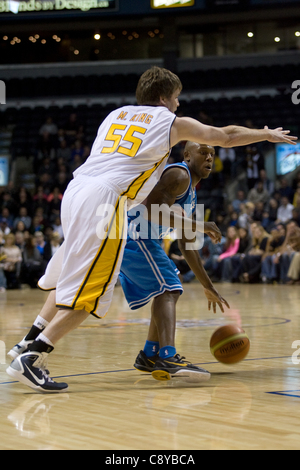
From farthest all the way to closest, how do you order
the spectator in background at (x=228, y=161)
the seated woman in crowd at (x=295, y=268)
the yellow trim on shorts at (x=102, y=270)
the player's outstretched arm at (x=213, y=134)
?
the spectator in background at (x=228, y=161) → the seated woman in crowd at (x=295, y=268) → the player's outstretched arm at (x=213, y=134) → the yellow trim on shorts at (x=102, y=270)

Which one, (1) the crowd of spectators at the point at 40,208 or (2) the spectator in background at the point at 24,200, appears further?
(2) the spectator in background at the point at 24,200

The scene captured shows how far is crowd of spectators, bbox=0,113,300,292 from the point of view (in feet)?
44.1

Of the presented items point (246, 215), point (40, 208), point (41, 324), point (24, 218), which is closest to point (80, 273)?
point (41, 324)

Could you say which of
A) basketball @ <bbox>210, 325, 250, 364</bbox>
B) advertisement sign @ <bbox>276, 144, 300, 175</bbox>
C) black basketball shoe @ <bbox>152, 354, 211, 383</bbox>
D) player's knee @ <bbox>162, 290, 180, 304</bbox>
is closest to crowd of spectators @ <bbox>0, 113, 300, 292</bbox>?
advertisement sign @ <bbox>276, 144, 300, 175</bbox>

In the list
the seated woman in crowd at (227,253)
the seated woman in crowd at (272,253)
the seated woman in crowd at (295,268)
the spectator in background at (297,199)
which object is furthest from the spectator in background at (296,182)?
the seated woman in crowd at (295,268)

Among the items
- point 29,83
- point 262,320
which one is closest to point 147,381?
point 262,320

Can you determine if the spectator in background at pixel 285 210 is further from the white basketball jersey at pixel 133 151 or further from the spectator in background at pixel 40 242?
the white basketball jersey at pixel 133 151

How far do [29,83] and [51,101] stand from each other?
100cm

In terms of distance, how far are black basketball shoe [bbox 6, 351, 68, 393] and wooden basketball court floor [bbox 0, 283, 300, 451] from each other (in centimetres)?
6

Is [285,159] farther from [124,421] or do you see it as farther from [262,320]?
[124,421]

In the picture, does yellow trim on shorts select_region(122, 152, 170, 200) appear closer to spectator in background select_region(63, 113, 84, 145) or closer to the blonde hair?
the blonde hair

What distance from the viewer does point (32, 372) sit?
10.9ft

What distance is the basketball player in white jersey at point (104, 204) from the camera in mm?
3301

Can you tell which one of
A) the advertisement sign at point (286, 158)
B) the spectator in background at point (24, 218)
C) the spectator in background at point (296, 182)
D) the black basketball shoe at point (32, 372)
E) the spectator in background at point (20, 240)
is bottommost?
the black basketball shoe at point (32, 372)
